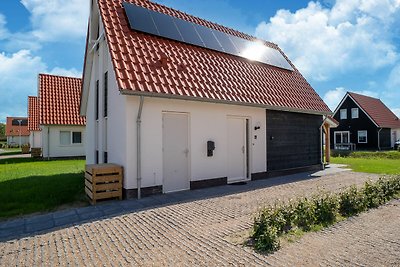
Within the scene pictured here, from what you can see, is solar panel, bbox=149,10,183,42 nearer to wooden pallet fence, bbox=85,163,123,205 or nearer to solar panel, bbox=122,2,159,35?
solar panel, bbox=122,2,159,35

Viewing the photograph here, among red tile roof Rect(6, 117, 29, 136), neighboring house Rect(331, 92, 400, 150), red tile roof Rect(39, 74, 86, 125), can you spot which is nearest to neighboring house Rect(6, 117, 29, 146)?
red tile roof Rect(6, 117, 29, 136)

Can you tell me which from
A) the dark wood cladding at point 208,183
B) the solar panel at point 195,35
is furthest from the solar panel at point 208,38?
the dark wood cladding at point 208,183

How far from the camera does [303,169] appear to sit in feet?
42.0

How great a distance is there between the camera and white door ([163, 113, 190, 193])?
328 inches

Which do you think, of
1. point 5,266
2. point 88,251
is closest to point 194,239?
point 88,251

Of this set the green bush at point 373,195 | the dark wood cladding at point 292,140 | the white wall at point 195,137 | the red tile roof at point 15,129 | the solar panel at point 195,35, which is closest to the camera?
the green bush at point 373,195

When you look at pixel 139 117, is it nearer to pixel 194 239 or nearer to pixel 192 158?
pixel 192 158

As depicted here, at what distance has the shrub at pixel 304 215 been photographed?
5.30 m

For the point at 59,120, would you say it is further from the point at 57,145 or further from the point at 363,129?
the point at 363,129

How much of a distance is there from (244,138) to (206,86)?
2.68 metres

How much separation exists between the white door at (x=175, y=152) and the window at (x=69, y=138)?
1554cm

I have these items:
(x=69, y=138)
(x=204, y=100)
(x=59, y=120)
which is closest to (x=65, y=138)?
(x=69, y=138)

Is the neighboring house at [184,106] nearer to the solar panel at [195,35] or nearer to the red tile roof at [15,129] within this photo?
the solar panel at [195,35]

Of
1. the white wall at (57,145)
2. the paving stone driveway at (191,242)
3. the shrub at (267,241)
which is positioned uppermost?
the white wall at (57,145)
